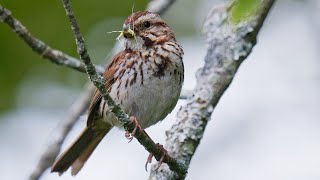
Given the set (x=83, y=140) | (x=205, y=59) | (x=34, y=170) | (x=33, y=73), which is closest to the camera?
(x=34, y=170)

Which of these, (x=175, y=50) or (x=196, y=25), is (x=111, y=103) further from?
(x=196, y=25)

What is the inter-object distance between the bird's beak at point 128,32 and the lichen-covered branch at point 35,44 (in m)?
0.34

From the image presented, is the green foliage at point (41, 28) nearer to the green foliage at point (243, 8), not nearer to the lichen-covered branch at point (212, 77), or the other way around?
the lichen-covered branch at point (212, 77)

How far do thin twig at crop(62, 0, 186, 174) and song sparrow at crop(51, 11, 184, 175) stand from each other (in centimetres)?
A: 58

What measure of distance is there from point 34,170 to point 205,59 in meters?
1.25

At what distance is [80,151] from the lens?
5508 millimetres

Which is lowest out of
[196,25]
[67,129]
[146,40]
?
[67,129]

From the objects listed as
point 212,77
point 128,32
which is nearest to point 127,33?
point 128,32

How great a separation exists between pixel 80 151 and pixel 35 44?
1.59 metres

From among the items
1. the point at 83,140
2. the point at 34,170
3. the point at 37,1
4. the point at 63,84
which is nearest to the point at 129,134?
the point at 34,170

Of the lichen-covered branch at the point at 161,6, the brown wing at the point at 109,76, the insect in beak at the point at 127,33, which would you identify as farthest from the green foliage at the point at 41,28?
the insect in beak at the point at 127,33

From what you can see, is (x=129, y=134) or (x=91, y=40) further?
(x=91, y=40)

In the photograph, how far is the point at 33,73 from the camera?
6.13 meters

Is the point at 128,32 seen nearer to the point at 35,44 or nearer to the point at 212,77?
the point at 212,77
